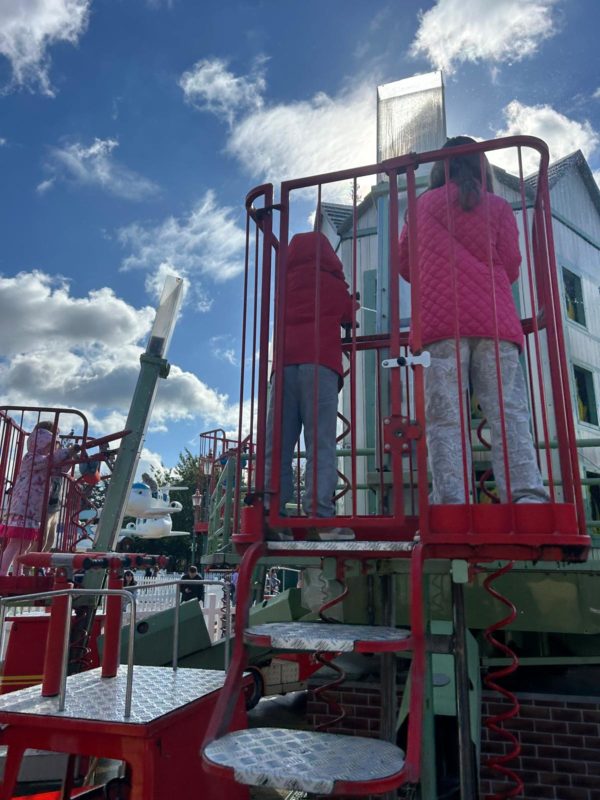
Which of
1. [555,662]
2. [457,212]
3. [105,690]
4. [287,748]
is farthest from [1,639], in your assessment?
[555,662]

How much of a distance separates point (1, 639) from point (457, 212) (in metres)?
3.16

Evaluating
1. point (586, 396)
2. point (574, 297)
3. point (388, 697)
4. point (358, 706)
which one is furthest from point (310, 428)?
point (574, 297)

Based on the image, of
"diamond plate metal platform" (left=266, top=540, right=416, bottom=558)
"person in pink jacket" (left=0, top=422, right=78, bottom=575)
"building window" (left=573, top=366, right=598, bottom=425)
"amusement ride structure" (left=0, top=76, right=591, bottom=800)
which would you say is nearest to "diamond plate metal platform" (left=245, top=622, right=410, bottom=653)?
"amusement ride structure" (left=0, top=76, right=591, bottom=800)

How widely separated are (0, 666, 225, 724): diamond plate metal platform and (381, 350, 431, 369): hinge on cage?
6.18 feet

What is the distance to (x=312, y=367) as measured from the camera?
3012 millimetres

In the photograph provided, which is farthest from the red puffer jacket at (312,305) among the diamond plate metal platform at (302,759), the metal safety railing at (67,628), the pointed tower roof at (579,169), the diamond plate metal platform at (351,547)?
the pointed tower roof at (579,169)

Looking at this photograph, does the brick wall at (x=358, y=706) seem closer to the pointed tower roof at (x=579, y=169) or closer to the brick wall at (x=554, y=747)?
the brick wall at (x=554, y=747)

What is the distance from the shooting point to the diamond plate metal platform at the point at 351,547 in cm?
230

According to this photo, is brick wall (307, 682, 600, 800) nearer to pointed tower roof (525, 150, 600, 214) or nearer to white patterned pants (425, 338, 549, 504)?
white patterned pants (425, 338, 549, 504)

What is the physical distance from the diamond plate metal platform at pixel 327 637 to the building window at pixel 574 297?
342 inches

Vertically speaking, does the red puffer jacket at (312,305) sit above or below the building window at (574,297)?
below

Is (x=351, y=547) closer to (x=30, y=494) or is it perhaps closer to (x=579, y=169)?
(x=30, y=494)

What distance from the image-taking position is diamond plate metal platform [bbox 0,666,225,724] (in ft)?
8.79

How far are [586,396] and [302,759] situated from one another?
29.7ft
